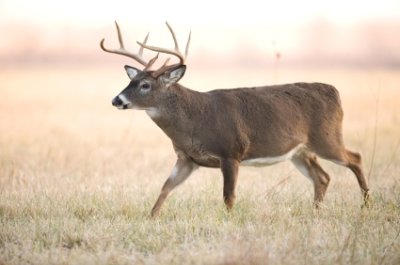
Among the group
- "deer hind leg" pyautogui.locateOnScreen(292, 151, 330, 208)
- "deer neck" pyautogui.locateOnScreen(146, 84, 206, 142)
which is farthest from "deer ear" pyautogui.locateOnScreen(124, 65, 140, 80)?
"deer hind leg" pyautogui.locateOnScreen(292, 151, 330, 208)

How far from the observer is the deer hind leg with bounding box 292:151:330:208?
10242 mm

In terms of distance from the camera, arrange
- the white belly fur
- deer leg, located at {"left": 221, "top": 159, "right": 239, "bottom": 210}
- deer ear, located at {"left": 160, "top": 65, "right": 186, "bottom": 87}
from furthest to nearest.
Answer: the white belly fur → deer ear, located at {"left": 160, "top": 65, "right": 186, "bottom": 87} → deer leg, located at {"left": 221, "top": 159, "right": 239, "bottom": 210}

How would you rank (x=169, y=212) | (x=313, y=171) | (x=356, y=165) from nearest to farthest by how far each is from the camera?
(x=169, y=212)
(x=356, y=165)
(x=313, y=171)

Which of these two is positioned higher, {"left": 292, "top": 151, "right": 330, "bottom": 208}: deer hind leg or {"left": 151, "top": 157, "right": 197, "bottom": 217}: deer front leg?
{"left": 151, "top": 157, "right": 197, "bottom": 217}: deer front leg

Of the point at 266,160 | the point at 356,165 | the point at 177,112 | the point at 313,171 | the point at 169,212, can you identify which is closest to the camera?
the point at 169,212

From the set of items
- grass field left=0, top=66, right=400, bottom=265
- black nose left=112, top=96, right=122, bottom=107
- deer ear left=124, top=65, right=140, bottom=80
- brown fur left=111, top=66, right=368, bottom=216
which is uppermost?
deer ear left=124, top=65, right=140, bottom=80

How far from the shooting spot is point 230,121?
9.26 m

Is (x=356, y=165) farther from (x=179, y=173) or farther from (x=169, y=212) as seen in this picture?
(x=169, y=212)

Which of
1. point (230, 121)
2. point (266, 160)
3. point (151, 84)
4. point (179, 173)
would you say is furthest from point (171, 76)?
point (266, 160)

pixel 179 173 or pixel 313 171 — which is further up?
pixel 179 173

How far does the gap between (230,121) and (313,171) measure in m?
1.71

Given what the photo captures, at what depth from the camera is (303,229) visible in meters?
7.87

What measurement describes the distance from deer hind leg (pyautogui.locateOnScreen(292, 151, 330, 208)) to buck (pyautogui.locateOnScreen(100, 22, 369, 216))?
0.04 m

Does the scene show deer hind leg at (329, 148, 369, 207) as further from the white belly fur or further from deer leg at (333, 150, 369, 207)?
the white belly fur
